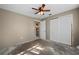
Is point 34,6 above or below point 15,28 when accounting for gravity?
above

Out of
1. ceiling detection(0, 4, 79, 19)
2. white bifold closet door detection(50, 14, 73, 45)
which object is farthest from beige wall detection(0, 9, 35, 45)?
white bifold closet door detection(50, 14, 73, 45)

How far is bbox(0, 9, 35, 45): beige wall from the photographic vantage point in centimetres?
167

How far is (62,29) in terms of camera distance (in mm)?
1732

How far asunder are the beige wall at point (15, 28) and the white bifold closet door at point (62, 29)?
0.33m

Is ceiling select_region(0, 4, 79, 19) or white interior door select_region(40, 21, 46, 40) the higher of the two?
ceiling select_region(0, 4, 79, 19)

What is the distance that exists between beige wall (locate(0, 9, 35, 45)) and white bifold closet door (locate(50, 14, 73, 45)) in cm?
33

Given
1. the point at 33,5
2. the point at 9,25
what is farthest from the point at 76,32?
the point at 9,25

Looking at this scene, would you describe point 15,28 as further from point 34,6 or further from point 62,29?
point 62,29

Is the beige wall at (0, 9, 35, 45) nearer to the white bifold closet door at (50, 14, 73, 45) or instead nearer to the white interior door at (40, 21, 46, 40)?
the white interior door at (40, 21, 46, 40)

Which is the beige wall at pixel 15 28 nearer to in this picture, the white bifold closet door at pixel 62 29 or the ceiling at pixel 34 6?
the ceiling at pixel 34 6

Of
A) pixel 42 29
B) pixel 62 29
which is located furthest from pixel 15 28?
pixel 62 29

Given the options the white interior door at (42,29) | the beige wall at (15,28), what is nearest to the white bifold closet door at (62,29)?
the white interior door at (42,29)

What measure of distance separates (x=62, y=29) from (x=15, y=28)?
764 millimetres
